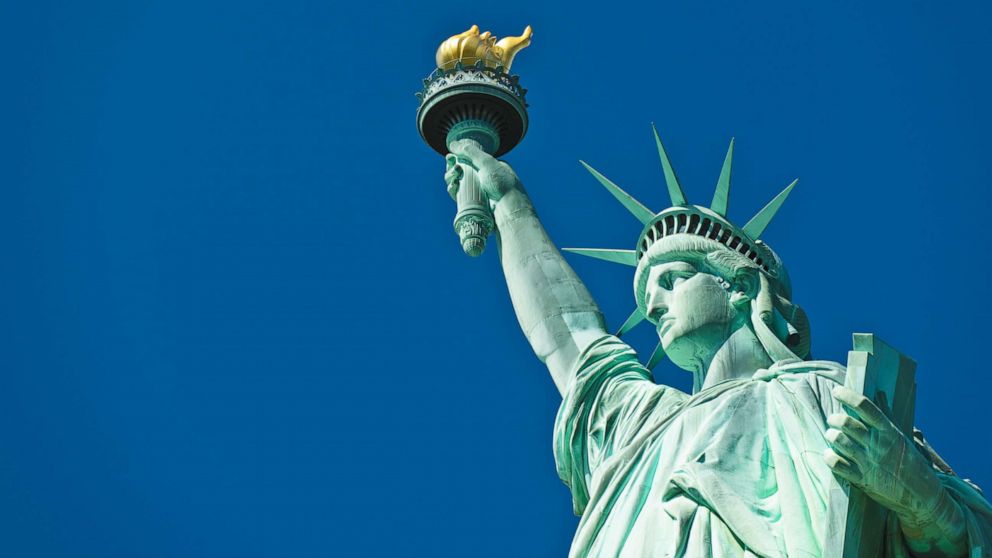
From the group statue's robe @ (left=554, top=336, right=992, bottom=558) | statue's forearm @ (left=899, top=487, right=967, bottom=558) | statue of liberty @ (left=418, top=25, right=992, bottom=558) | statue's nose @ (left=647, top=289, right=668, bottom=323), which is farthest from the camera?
statue's nose @ (left=647, top=289, right=668, bottom=323)

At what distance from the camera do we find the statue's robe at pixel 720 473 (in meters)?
10.5

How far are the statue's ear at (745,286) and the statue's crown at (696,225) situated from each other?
11 centimetres

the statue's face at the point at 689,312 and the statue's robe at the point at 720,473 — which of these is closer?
the statue's robe at the point at 720,473

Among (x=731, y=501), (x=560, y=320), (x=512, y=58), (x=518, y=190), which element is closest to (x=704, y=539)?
(x=731, y=501)

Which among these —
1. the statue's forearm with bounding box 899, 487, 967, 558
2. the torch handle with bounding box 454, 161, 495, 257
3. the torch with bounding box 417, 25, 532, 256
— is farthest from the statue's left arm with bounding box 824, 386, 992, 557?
the torch with bounding box 417, 25, 532, 256

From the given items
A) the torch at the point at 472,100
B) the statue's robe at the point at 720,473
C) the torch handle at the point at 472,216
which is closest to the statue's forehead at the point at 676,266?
the statue's robe at the point at 720,473

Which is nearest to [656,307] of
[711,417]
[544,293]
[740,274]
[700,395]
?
[740,274]

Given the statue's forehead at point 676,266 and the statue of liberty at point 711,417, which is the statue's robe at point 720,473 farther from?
the statue's forehead at point 676,266

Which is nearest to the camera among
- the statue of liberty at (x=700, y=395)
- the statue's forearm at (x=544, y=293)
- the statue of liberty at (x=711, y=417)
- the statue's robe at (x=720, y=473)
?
the statue of liberty at (x=700, y=395)

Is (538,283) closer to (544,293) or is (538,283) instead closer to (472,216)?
(544,293)

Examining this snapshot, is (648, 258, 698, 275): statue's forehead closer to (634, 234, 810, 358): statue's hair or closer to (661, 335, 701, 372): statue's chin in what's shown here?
(634, 234, 810, 358): statue's hair

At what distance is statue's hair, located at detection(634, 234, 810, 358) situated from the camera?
1241cm

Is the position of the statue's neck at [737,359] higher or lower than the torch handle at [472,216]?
lower

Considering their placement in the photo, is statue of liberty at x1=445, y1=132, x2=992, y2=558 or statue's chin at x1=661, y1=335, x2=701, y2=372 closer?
statue of liberty at x1=445, y1=132, x2=992, y2=558
